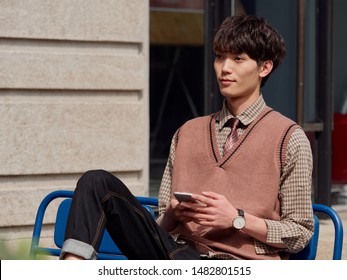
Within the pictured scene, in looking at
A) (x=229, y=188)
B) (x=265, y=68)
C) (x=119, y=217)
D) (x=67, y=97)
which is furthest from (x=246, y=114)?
(x=67, y=97)

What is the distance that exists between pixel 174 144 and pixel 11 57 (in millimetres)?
3091

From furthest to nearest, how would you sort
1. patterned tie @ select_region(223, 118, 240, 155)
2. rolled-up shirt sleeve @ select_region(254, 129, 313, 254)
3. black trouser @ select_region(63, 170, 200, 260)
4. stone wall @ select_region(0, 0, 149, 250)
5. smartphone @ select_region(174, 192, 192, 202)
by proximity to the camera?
1. stone wall @ select_region(0, 0, 149, 250)
2. patterned tie @ select_region(223, 118, 240, 155)
3. rolled-up shirt sleeve @ select_region(254, 129, 313, 254)
4. smartphone @ select_region(174, 192, 192, 202)
5. black trouser @ select_region(63, 170, 200, 260)

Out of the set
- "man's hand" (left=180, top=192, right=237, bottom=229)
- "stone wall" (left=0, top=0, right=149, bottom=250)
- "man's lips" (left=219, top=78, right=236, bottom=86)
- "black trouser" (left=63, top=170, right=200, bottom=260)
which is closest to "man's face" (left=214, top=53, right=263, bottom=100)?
"man's lips" (left=219, top=78, right=236, bottom=86)

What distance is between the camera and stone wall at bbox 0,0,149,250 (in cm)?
669

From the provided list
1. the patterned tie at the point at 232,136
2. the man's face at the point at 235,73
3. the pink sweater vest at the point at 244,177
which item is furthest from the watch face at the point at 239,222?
the man's face at the point at 235,73

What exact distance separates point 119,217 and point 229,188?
1.37ft

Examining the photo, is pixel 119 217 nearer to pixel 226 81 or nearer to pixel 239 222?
pixel 239 222

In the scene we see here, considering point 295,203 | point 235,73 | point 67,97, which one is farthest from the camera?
point 67,97

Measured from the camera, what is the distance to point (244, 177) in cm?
349

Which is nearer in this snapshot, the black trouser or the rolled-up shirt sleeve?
the black trouser

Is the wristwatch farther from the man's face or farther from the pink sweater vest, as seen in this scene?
the man's face

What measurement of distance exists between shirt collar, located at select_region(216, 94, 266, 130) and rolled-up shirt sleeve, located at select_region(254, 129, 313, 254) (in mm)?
200

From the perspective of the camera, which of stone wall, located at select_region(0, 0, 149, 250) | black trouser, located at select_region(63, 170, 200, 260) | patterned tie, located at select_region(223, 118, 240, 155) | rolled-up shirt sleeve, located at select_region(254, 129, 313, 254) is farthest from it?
stone wall, located at select_region(0, 0, 149, 250)
